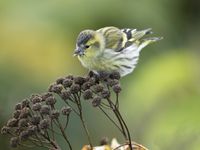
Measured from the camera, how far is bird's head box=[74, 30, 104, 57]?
4414 millimetres

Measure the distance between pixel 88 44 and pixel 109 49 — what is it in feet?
1.24

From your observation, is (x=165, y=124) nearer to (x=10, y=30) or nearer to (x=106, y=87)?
(x=106, y=87)

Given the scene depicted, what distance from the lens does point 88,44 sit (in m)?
4.53

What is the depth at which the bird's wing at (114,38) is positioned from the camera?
4891mm

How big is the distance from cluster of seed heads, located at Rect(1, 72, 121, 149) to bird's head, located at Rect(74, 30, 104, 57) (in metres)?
0.86

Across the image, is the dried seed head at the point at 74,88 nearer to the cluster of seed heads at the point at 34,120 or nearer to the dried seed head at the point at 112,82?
the cluster of seed heads at the point at 34,120

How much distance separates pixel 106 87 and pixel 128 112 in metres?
3.77

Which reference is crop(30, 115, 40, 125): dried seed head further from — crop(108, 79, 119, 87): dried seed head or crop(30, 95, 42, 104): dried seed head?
crop(108, 79, 119, 87): dried seed head

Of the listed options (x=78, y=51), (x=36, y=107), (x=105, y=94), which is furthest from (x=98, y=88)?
(x=78, y=51)

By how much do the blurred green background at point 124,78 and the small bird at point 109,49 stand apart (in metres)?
1.15

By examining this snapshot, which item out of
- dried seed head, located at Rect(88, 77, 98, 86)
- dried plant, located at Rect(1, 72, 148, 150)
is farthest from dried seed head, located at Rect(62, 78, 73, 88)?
dried seed head, located at Rect(88, 77, 98, 86)

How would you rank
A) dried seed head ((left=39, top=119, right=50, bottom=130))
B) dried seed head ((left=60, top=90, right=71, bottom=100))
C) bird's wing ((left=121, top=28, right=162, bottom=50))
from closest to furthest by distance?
dried seed head ((left=39, top=119, right=50, bottom=130)), dried seed head ((left=60, top=90, right=71, bottom=100)), bird's wing ((left=121, top=28, right=162, bottom=50))

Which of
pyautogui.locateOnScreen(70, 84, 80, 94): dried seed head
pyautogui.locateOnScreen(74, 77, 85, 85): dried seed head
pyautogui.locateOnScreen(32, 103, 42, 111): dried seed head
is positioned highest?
pyautogui.locateOnScreen(74, 77, 85, 85): dried seed head

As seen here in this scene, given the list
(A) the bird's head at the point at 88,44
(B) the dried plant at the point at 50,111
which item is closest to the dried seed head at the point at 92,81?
(B) the dried plant at the point at 50,111
